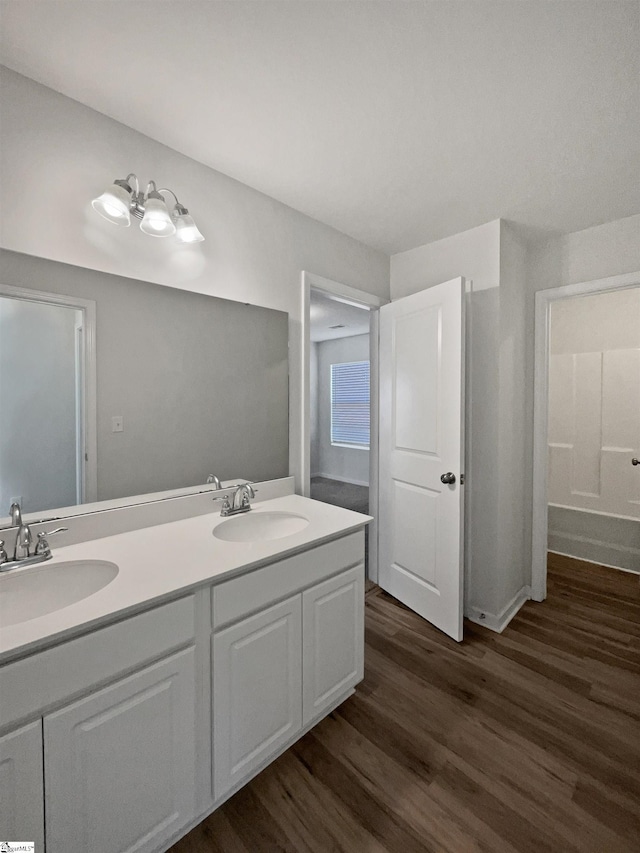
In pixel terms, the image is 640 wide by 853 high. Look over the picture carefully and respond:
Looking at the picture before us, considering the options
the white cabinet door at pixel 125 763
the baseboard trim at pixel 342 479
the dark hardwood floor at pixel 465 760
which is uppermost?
the white cabinet door at pixel 125 763

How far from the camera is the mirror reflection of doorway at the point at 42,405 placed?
1231mm

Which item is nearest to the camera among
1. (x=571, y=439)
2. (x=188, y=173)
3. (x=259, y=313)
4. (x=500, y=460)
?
(x=188, y=173)

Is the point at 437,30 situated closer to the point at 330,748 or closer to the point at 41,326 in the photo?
the point at 41,326

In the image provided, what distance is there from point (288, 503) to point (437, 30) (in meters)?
1.82

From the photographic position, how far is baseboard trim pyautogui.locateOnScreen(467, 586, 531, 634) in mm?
2268

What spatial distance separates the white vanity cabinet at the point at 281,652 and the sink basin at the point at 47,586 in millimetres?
411

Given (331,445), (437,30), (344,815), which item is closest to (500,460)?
(344,815)

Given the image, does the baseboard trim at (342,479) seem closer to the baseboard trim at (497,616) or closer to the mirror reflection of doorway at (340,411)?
the mirror reflection of doorway at (340,411)

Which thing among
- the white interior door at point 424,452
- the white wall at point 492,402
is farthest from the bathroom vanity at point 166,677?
the white wall at point 492,402

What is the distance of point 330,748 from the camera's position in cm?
146

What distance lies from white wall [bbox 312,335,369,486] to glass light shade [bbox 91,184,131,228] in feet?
16.1

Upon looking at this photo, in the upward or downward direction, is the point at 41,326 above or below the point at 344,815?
above

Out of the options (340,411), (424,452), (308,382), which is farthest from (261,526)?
(340,411)

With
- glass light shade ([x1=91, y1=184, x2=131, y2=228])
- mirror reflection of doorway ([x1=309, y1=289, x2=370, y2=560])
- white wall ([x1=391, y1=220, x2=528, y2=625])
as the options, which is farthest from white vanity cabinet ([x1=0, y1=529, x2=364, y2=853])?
mirror reflection of doorway ([x1=309, y1=289, x2=370, y2=560])
